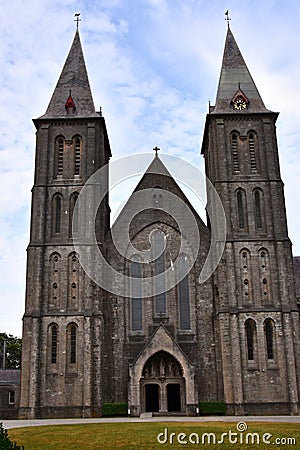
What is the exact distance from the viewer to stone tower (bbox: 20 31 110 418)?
129 feet

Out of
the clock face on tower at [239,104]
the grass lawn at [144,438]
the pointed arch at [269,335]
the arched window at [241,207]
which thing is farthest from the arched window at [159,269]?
the grass lawn at [144,438]

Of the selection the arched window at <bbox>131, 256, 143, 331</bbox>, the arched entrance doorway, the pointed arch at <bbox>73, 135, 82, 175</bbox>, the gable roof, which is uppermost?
the pointed arch at <bbox>73, 135, 82, 175</bbox>

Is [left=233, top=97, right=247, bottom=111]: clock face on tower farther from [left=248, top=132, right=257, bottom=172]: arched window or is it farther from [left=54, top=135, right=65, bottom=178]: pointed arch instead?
[left=54, top=135, right=65, bottom=178]: pointed arch

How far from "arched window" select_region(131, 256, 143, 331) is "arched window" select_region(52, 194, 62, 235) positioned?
6.43m

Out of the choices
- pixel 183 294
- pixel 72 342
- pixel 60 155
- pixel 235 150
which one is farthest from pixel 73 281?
pixel 235 150

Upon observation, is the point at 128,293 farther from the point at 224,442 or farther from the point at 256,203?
the point at 224,442

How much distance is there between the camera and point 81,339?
4028 centimetres

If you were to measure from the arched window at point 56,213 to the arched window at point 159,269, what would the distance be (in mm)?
7634

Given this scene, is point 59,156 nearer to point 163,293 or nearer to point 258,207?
point 163,293

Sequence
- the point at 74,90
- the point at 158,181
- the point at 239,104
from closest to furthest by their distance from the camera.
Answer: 1. the point at 158,181
2. the point at 239,104
3. the point at 74,90

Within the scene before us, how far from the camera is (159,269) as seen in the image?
44.1 meters

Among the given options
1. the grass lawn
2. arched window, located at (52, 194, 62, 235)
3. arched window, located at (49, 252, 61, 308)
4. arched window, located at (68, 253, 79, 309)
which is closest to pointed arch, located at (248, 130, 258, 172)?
arched window, located at (52, 194, 62, 235)

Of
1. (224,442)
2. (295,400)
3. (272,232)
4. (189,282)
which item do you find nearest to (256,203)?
(272,232)

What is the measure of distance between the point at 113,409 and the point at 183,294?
33.1 feet
